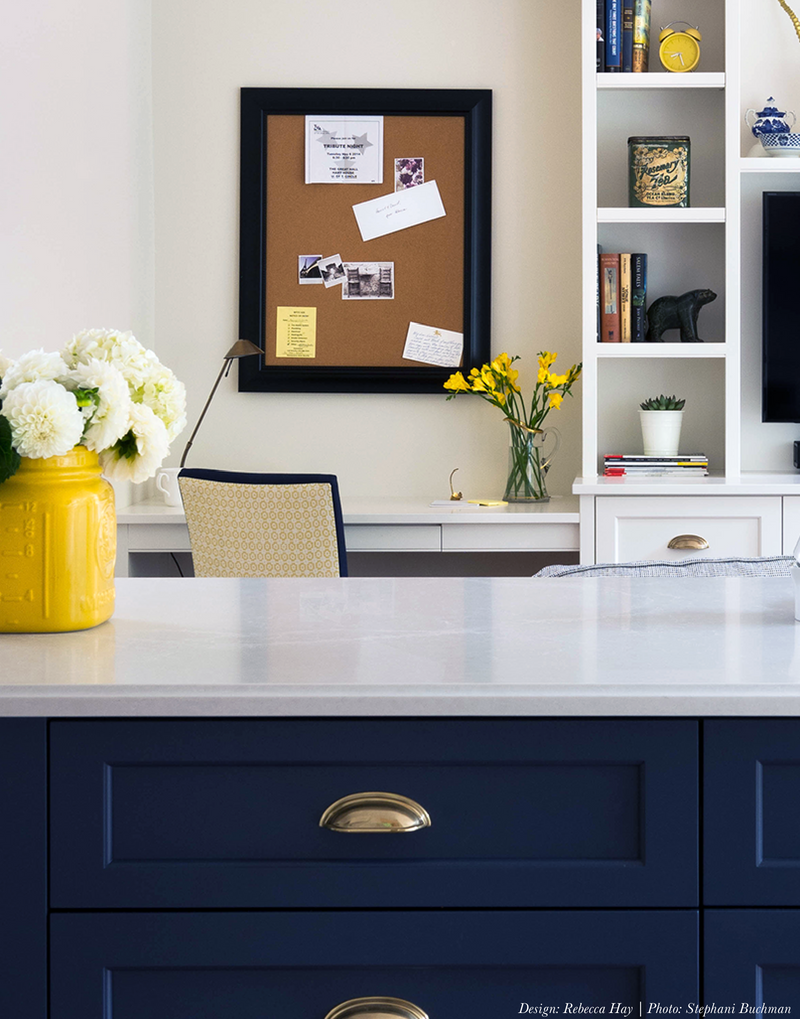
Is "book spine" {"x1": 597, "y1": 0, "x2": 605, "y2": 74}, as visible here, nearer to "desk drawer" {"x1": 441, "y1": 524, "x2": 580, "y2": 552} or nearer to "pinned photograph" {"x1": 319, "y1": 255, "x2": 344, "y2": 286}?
"pinned photograph" {"x1": 319, "y1": 255, "x2": 344, "y2": 286}

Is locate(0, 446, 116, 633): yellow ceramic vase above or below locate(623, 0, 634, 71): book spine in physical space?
below

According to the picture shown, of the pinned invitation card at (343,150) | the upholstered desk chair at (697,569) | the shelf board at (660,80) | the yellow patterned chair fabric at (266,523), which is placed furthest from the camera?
the pinned invitation card at (343,150)

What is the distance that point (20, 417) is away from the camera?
107 centimetres

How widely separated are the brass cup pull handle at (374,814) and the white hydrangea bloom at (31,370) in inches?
22.1

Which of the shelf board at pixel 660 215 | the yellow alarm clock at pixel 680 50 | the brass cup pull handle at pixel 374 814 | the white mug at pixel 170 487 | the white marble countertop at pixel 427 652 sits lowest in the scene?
the brass cup pull handle at pixel 374 814

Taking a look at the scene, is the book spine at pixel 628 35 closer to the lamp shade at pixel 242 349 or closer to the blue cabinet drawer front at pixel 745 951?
the lamp shade at pixel 242 349

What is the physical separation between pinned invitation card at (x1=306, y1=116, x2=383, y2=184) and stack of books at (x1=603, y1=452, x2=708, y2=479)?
1.23 meters

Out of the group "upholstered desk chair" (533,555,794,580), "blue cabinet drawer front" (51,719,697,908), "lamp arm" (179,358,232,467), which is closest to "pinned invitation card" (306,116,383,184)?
"lamp arm" (179,358,232,467)

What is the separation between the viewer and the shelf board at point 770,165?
122 inches

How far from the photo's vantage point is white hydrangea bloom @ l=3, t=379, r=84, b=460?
1.07 m

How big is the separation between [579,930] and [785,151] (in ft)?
9.54

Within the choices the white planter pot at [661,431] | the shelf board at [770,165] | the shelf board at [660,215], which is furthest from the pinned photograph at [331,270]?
the shelf board at [770,165]

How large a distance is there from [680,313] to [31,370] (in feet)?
8.19

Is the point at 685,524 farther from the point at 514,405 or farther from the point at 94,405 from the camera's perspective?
the point at 94,405
